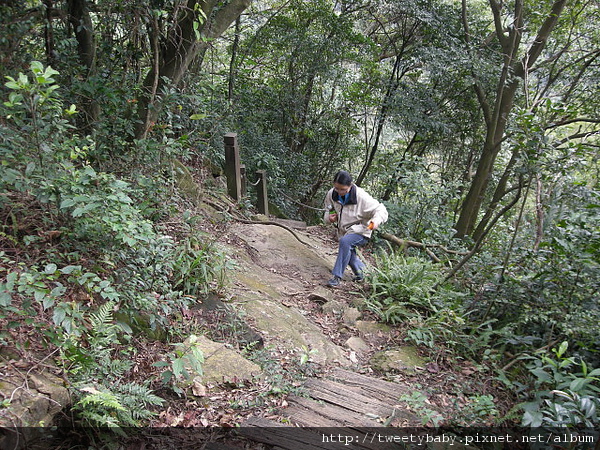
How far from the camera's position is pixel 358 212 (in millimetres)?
6473

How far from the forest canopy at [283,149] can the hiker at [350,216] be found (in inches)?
26.7

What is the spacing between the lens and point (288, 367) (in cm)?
404

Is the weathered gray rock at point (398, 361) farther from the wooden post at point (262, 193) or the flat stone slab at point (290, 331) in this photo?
the wooden post at point (262, 193)

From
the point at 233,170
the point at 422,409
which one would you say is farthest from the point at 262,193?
the point at 422,409

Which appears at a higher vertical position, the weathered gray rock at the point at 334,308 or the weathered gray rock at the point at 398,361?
the weathered gray rock at the point at 334,308

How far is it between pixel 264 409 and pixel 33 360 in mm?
1675

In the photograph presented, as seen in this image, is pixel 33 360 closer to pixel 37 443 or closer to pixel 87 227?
pixel 37 443

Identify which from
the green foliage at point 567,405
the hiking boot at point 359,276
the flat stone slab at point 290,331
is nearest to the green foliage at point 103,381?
the flat stone slab at point 290,331

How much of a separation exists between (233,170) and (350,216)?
119 inches

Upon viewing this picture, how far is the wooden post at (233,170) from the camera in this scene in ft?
26.6

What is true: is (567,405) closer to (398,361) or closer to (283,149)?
(398,361)

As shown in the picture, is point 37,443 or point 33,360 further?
point 33,360

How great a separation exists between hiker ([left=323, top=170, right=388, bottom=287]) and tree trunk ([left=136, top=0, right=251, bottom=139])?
2.71 metres

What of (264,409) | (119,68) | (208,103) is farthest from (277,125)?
(264,409)
